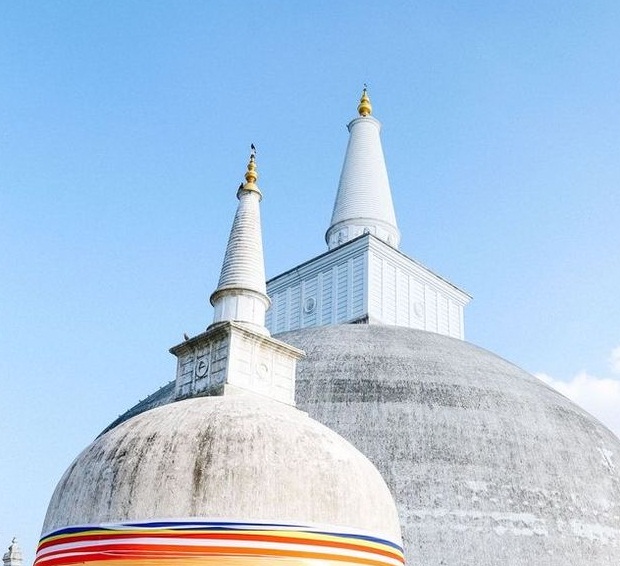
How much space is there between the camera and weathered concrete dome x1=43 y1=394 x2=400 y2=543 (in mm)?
8539

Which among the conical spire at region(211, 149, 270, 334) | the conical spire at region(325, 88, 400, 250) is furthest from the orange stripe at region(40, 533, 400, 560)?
the conical spire at region(325, 88, 400, 250)

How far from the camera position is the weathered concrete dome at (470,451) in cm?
1504

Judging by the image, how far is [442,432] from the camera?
53.6 feet

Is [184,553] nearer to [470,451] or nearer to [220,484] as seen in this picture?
[220,484]

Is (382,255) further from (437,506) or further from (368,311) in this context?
(437,506)

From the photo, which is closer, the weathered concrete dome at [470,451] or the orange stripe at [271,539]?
the orange stripe at [271,539]

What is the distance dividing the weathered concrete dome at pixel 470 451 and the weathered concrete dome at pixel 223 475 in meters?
5.72

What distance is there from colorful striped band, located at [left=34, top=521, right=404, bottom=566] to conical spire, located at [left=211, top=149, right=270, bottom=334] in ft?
12.4

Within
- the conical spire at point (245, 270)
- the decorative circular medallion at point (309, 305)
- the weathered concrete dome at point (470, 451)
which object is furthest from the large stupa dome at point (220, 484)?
the decorative circular medallion at point (309, 305)

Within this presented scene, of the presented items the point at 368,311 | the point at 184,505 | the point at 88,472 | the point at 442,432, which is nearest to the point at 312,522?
the point at 184,505

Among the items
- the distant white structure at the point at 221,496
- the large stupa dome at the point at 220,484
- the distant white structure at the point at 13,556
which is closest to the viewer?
the distant white structure at the point at 221,496

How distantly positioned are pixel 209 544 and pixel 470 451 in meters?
8.86

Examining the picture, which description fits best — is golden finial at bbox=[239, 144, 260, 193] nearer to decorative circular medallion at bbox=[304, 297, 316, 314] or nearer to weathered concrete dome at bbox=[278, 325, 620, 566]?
weathered concrete dome at bbox=[278, 325, 620, 566]

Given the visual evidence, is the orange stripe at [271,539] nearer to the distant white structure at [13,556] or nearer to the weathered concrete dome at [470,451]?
the weathered concrete dome at [470,451]
